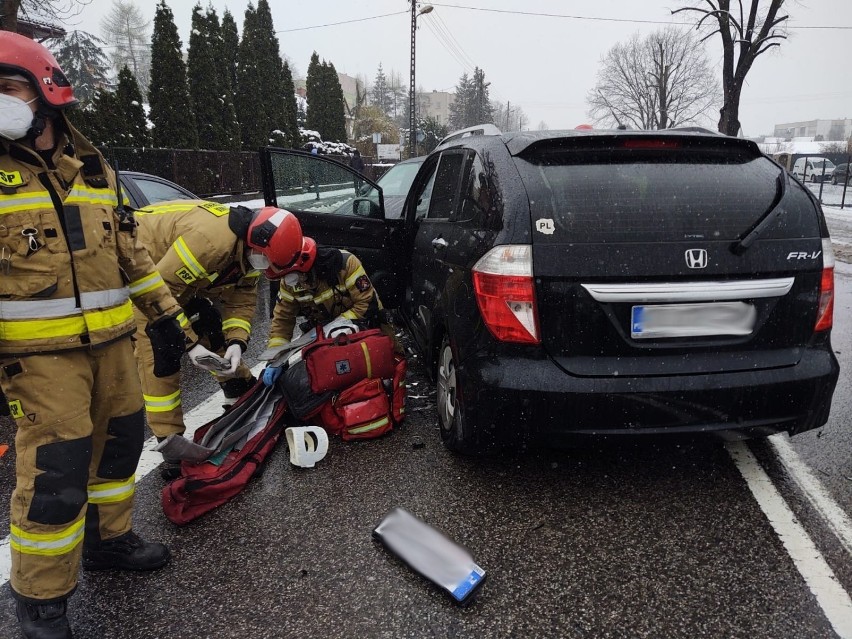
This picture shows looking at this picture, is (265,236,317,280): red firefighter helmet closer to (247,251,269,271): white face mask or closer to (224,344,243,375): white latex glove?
(247,251,269,271): white face mask

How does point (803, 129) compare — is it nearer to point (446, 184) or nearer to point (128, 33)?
point (128, 33)

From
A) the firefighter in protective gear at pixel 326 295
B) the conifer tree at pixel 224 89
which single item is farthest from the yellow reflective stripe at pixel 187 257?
the conifer tree at pixel 224 89

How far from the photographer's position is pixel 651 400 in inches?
88.1

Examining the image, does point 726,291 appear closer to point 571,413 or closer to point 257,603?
point 571,413

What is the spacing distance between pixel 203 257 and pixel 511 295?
1.70 m

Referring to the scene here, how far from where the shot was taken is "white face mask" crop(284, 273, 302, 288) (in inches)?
140

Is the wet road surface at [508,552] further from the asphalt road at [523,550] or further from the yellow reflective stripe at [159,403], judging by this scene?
the yellow reflective stripe at [159,403]

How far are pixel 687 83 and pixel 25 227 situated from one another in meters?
50.4

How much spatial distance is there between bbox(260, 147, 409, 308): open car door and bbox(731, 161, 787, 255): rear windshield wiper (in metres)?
2.74

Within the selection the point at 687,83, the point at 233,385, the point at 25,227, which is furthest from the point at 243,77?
the point at 687,83

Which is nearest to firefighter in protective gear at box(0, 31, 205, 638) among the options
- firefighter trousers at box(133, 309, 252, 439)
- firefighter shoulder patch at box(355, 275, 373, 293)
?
firefighter trousers at box(133, 309, 252, 439)

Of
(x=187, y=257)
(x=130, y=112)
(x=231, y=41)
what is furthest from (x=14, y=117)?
(x=231, y=41)

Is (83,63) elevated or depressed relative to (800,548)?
elevated

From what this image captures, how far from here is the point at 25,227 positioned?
1778mm
